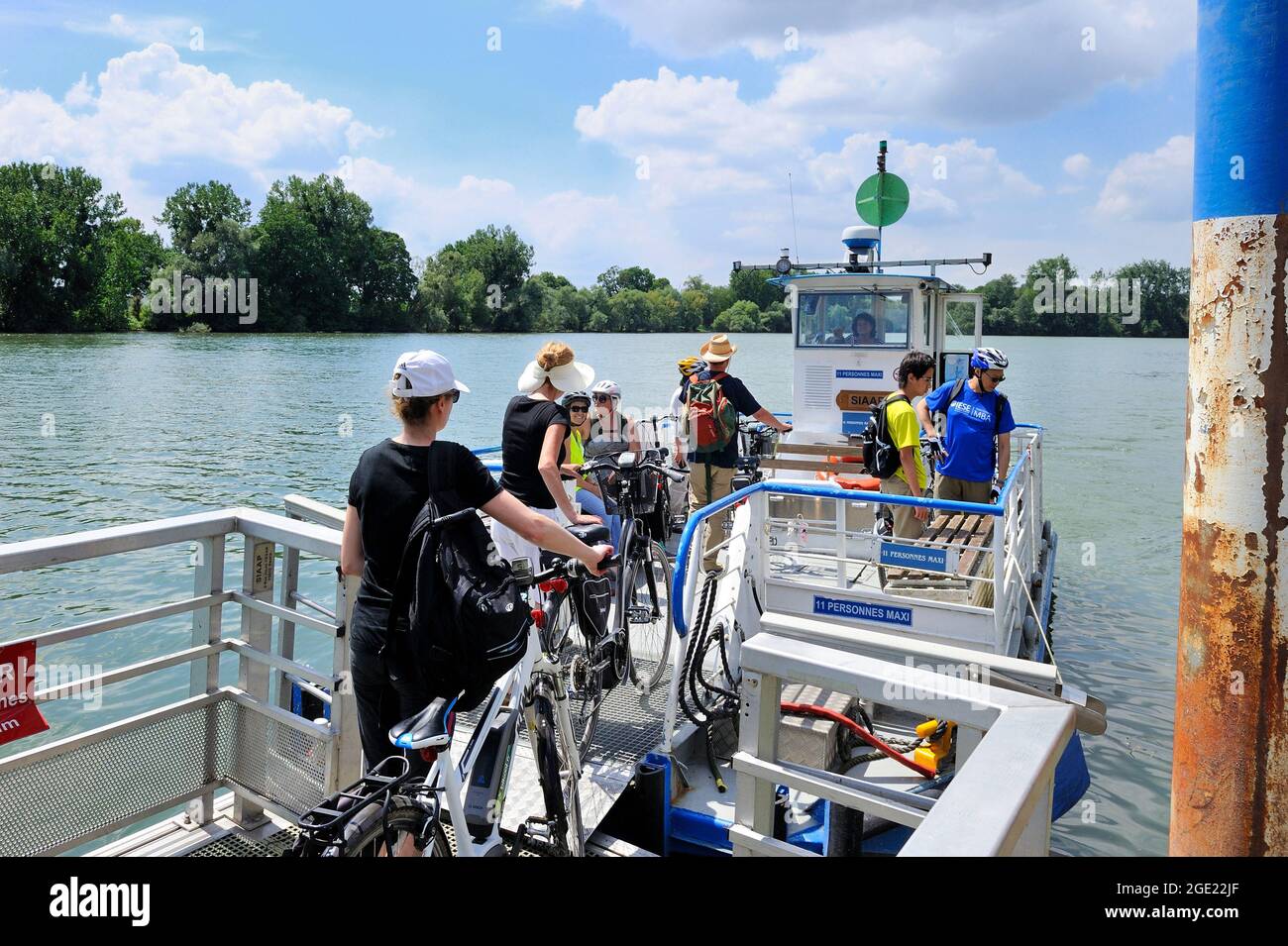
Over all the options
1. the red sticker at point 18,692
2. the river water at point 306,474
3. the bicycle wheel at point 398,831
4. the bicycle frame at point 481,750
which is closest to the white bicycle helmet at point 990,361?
the river water at point 306,474

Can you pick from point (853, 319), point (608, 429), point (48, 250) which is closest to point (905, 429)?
point (608, 429)

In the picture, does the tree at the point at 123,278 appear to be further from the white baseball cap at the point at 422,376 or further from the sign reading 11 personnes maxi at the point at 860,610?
the white baseball cap at the point at 422,376

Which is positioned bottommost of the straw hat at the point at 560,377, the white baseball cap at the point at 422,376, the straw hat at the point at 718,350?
the white baseball cap at the point at 422,376

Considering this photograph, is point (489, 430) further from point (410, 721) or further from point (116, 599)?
point (410, 721)

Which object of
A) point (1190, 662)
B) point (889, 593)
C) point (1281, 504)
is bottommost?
point (889, 593)

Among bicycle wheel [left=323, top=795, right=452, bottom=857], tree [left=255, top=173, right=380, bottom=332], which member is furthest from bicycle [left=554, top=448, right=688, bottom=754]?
tree [left=255, top=173, right=380, bottom=332]

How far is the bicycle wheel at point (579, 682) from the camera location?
15.5ft

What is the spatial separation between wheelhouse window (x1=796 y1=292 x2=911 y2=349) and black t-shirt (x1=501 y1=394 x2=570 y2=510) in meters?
6.75

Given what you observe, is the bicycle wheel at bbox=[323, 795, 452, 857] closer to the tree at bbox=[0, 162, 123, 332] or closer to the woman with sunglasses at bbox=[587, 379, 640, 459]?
the woman with sunglasses at bbox=[587, 379, 640, 459]

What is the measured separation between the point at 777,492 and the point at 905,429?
1170 mm
